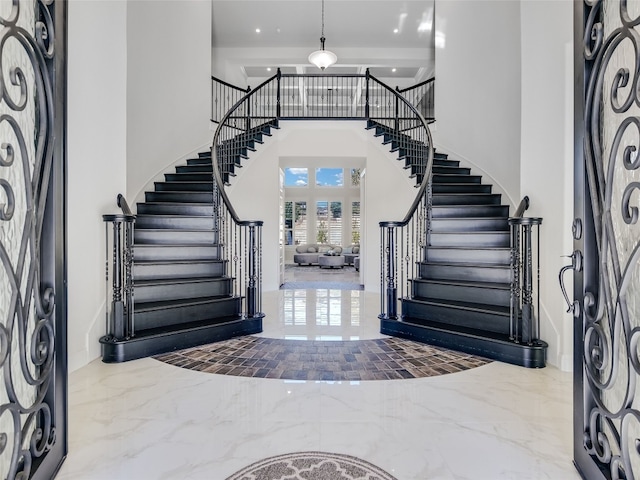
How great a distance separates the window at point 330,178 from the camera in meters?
14.1

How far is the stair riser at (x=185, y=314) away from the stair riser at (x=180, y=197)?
1970 millimetres

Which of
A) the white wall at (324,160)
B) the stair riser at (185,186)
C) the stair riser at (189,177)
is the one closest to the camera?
the stair riser at (185,186)

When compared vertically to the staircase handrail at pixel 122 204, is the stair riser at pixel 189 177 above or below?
above

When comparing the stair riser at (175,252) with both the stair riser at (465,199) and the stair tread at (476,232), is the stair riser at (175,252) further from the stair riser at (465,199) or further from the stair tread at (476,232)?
the stair riser at (465,199)

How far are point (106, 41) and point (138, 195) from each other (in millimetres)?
3046

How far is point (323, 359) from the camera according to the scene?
119 inches

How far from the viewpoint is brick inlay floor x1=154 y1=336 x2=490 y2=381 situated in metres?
2.71

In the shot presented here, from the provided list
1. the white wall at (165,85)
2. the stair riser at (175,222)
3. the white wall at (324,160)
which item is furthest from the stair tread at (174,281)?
the white wall at (165,85)

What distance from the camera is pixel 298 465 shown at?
160 centimetres

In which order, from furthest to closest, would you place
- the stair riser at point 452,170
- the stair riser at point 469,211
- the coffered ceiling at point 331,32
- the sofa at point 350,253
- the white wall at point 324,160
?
the sofa at point 350,253, the coffered ceiling at point 331,32, the white wall at point 324,160, the stair riser at point 452,170, the stair riser at point 469,211

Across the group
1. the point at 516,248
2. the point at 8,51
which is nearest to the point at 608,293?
the point at 516,248

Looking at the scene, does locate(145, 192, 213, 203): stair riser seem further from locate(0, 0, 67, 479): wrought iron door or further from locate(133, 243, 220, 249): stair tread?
locate(0, 0, 67, 479): wrought iron door

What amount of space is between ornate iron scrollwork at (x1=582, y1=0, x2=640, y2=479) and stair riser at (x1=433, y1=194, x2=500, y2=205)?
3.58m

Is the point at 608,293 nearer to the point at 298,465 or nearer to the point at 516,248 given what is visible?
the point at 298,465
